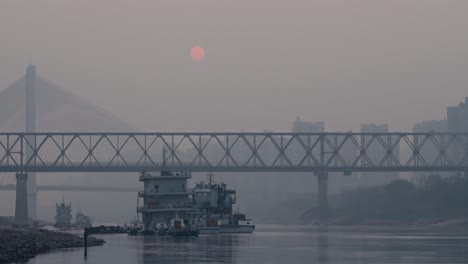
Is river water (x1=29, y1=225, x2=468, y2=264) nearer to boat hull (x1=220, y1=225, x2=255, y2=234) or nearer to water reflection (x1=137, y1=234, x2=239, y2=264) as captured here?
water reflection (x1=137, y1=234, x2=239, y2=264)

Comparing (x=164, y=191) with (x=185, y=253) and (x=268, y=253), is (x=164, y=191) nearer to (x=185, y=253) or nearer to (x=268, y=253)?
(x=268, y=253)

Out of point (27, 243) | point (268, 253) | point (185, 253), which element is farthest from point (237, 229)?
point (185, 253)

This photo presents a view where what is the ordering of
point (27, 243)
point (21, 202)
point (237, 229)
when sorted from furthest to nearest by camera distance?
point (21, 202) < point (237, 229) < point (27, 243)

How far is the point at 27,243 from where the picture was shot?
91375mm

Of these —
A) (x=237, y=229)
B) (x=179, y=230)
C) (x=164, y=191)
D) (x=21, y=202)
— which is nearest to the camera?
(x=179, y=230)

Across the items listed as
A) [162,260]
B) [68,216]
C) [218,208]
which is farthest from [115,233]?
[162,260]

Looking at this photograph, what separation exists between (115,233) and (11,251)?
73350 mm

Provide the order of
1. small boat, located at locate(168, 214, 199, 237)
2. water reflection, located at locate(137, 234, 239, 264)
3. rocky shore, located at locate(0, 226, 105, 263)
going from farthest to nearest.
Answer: small boat, located at locate(168, 214, 199, 237) < water reflection, located at locate(137, 234, 239, 264) < rocky shore, located at locate(0, 226, 105, 263)

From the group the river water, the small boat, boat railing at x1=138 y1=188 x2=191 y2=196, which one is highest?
boat railing at x1=138 y1=188 x2=191 y2=196

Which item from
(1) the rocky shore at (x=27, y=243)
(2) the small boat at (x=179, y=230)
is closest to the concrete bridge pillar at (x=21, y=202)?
(2) the small boat at (x=179, y=230)

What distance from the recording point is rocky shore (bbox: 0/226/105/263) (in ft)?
260

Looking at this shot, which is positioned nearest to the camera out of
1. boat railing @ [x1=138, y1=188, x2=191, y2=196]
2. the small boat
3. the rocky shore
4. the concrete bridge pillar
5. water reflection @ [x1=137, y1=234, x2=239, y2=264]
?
the rocky shore

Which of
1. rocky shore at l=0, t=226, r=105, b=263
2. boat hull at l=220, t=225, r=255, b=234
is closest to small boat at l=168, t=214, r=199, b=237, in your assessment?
rocky shore at l=0, t=226, r=105, b=263

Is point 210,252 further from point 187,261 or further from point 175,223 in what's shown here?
point 175,223
